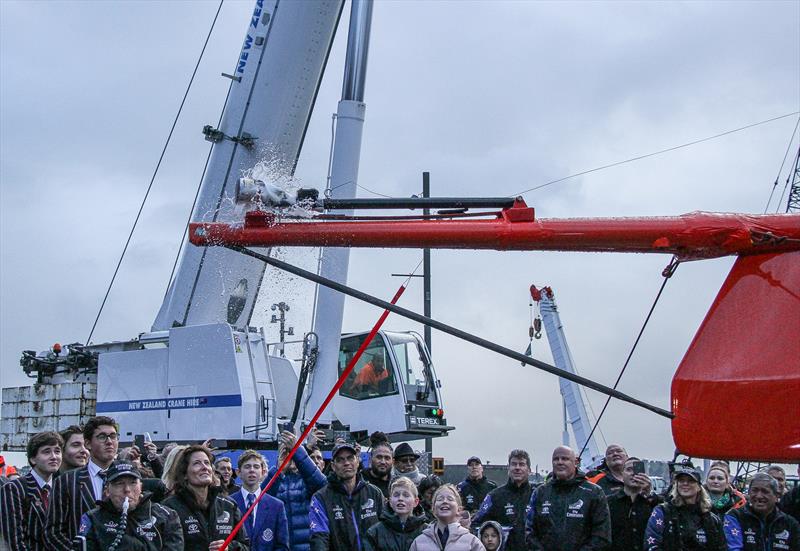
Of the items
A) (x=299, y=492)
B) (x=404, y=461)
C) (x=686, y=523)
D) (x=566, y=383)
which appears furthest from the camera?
(x=566, y=383)

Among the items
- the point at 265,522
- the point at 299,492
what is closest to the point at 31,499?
the point at 265,522

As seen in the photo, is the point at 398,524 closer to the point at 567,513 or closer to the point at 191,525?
the point at 567,513

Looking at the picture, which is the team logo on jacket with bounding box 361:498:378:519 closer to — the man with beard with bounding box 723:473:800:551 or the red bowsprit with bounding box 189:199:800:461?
the man with beard with bounding box 723:473:800:551

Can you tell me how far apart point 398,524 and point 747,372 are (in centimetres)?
360

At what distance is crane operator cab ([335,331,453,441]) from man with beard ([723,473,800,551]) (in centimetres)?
895

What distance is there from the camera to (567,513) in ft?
27.4

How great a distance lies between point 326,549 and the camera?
26.7 ft

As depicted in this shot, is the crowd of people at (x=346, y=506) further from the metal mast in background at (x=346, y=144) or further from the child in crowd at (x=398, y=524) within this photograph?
the metal mast in background at (x=346, y=144)

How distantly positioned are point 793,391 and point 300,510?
519cm

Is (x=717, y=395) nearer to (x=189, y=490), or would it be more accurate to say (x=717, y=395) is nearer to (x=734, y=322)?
(x=734, y=322)

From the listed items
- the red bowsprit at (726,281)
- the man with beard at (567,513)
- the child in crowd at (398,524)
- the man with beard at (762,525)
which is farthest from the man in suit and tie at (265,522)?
the man with beard at (762,525)

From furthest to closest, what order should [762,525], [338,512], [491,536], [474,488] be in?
[474,488] < [762,525] < [491,536] < [338,512]

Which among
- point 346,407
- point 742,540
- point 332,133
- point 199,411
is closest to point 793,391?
point 742,540

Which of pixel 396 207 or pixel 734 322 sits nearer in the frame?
pixel 734 322
